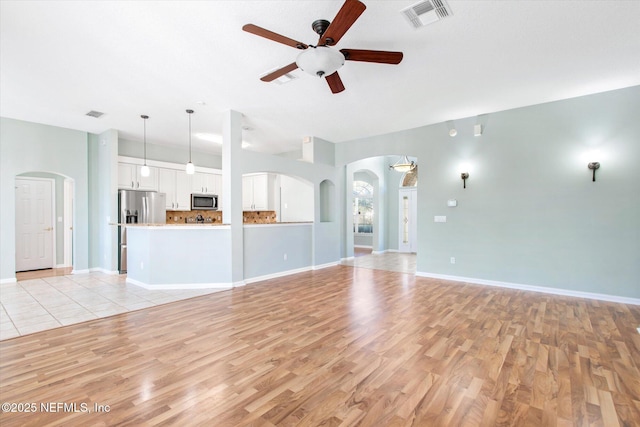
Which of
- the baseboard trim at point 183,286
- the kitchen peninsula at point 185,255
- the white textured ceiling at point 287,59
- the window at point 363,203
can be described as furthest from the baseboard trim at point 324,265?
the window at point 363,203

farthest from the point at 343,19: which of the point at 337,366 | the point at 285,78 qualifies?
the point at 337,366

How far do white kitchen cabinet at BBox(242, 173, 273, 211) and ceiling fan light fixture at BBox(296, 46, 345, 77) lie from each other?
5.79m

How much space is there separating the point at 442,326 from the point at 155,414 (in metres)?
2.87

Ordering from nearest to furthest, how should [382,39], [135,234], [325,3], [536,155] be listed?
[325,3], [382,39], [536,155], [135,234]

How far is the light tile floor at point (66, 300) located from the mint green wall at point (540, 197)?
15.7 feet

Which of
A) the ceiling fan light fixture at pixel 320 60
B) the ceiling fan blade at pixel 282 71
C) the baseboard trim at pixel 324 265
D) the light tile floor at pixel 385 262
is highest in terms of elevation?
the ceiling fan blade at pixel 282 71

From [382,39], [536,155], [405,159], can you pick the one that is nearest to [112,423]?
[382,39]

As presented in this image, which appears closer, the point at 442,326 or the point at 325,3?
the point at 325,3

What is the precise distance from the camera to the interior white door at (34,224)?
21.9 ft

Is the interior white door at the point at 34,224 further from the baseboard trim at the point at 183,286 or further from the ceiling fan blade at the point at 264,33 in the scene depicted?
the ceiling fan blade at the point at 264,33

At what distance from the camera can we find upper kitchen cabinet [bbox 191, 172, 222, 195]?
7.89 m

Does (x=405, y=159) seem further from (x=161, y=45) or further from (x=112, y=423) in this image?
(x=112, y=423)

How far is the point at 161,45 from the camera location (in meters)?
3.11

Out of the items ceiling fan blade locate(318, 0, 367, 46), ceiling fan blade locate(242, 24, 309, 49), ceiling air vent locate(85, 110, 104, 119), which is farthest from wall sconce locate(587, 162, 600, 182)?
ceiling air vent locate(85, 110, 104, 119)
